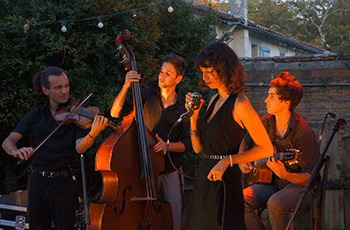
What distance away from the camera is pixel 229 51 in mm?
2898

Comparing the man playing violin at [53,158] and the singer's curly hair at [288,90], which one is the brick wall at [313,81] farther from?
the man playing violin at [53,158]

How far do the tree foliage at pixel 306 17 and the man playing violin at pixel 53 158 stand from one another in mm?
25553

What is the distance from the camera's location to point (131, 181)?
3.73 metres

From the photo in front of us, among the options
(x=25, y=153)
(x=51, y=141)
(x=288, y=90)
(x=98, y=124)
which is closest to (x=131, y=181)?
(x=98, y=124)

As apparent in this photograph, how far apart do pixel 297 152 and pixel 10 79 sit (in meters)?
3.71

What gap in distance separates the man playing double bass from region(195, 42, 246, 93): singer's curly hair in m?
1.18

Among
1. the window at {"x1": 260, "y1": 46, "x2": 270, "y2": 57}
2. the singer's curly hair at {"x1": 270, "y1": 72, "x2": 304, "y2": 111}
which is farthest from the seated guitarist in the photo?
the window at {"x1": 260, "y1": 46, "x2": 270, "y2": 57}

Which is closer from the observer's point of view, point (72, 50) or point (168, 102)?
point (168, 102)

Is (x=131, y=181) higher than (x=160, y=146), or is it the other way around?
(x=160, y=146)

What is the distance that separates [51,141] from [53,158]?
151 mm

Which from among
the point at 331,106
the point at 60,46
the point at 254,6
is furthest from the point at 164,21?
the point at 254,6

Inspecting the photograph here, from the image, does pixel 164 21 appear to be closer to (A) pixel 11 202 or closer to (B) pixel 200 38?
(B) pixel 200 38

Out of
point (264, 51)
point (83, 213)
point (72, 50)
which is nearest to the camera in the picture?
point (83, 213)

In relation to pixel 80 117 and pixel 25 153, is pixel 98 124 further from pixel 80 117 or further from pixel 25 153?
pixel 25 153
